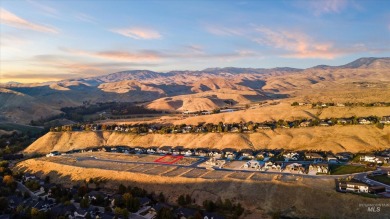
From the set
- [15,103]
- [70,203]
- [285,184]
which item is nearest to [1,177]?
[70,203]

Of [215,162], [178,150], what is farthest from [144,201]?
[178,150]

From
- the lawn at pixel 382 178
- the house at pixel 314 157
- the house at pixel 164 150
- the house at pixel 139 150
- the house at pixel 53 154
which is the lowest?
the house at pixel 53 154

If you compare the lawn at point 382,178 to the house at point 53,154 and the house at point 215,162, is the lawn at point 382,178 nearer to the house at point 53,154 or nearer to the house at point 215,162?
the house at point 215,162

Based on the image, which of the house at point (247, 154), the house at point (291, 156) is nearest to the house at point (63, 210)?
the house at point (247, 154)

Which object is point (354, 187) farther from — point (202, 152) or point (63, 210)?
point (63, 210)

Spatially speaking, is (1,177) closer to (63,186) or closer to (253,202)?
(63,186)

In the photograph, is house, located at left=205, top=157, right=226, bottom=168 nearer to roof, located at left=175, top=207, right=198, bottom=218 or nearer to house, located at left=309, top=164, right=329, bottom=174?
house, located at left=309, top=164, right=329, bottom=174
